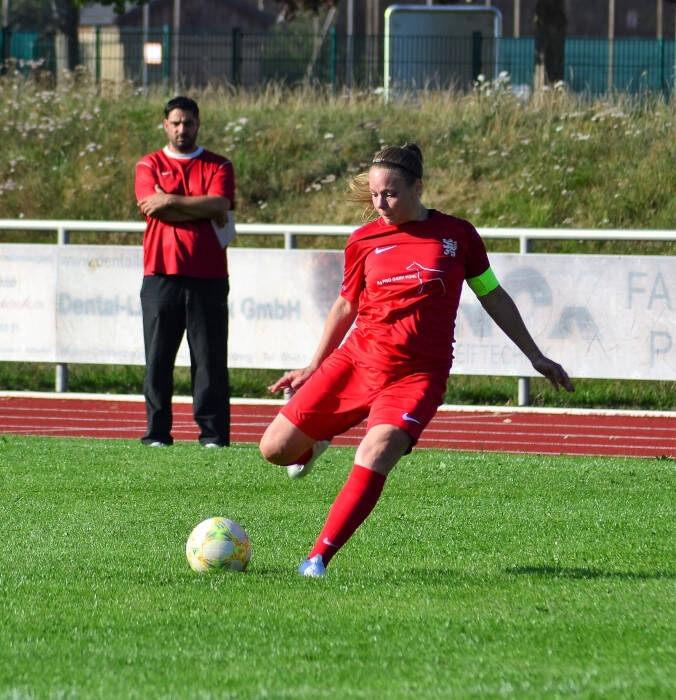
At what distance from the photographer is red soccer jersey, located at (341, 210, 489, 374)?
21.4 ft

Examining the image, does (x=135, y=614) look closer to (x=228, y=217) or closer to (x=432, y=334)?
(x=432, y=334)

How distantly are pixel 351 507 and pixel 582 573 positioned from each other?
3.57 feet

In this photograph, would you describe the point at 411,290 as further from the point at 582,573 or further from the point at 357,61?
the point at 357,61

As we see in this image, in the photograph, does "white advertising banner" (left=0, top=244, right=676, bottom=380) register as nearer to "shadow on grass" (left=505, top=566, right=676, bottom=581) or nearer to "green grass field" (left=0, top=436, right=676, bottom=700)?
"green grass field" (left=0, top=436, right=676, bottom=700)

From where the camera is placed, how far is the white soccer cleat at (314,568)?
20.4 feet

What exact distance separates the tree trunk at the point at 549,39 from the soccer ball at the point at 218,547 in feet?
60.2

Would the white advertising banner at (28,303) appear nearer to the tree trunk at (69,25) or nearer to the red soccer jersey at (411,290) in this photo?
the red soccer jersey at (411,290)

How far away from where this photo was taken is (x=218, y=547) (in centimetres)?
636

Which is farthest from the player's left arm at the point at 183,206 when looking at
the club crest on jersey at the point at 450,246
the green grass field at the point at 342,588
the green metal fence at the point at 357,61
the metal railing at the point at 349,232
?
the green metal fence at the point at 357,61

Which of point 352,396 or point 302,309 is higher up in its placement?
point 352,396

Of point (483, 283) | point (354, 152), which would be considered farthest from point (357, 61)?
point (483, 283)

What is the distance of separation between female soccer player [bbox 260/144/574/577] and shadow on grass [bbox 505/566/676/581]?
2.51 feet

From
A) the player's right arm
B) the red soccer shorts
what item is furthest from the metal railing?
the red soccer shorts

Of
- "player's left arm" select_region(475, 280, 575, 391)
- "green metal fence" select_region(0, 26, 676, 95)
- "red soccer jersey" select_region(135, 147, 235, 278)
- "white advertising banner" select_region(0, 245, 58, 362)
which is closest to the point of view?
"player's left arm" select_region(475, 280, 575, 391)
